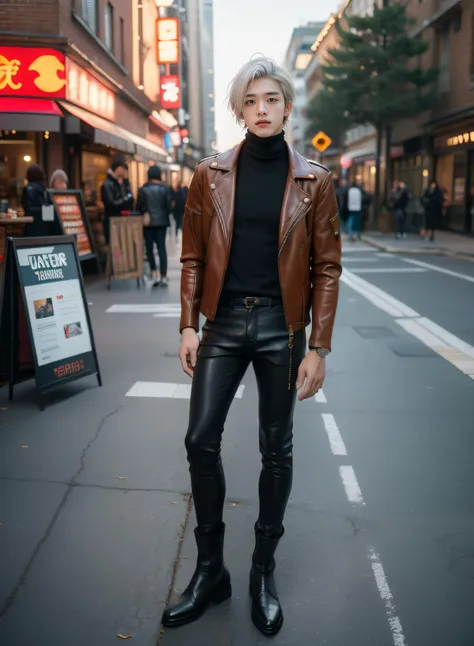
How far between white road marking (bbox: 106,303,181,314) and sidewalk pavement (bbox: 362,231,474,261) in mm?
11195

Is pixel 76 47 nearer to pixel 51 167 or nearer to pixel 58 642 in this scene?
pixel 51 167

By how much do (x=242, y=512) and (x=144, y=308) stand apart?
7.93m

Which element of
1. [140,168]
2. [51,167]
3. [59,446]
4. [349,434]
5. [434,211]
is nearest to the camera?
[59,446]

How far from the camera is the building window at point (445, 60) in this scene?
33.4 metres

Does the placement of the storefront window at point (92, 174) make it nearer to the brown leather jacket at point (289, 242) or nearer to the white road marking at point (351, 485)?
the white road marking at point (351, 485)

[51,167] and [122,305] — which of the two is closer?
[122,305]

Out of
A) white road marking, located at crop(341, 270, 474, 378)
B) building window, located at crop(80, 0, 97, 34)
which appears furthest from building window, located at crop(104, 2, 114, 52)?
white road marking, located at crop(341, 270, 474, 378)

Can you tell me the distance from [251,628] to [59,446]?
2.50 m

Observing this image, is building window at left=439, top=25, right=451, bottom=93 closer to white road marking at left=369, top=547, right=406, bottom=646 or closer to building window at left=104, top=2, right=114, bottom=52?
building window at left=104, top=2, right=114, bottom=52

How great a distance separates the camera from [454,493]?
4586 millimetres

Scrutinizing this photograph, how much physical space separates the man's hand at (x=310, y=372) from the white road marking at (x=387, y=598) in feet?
2.87

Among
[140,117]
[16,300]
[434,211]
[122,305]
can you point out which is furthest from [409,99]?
[16,300]

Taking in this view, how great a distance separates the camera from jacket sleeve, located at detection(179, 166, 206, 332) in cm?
334

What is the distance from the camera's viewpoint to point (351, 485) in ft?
15.4
